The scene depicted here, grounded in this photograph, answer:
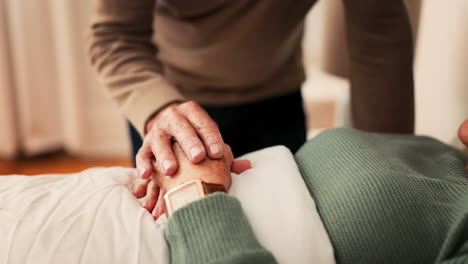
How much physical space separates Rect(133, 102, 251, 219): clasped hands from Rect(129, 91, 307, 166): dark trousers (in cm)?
38

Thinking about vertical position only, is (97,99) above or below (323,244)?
below

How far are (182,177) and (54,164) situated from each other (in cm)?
183

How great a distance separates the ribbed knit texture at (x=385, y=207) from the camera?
461mm

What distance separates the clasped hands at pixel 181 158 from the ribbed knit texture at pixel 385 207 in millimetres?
125

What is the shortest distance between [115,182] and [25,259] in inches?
6.9

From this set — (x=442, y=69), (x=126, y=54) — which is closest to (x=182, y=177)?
(x=126, y=54)

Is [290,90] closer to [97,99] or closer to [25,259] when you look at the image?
[25,259]

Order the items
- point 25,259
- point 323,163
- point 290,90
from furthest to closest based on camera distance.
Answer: point 290,90 → point 323,163 → point 25,259

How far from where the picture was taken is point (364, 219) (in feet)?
1.52

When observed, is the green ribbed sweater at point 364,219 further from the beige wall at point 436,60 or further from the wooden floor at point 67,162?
the wooden floor at point 67,162

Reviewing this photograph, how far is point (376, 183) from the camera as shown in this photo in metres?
0.48

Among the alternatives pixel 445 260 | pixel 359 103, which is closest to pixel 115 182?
pixel 445 260

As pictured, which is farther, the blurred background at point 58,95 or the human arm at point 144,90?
the blurred background at point 58,95

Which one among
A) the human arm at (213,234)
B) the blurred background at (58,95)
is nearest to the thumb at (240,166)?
the human arm at (213,234)
